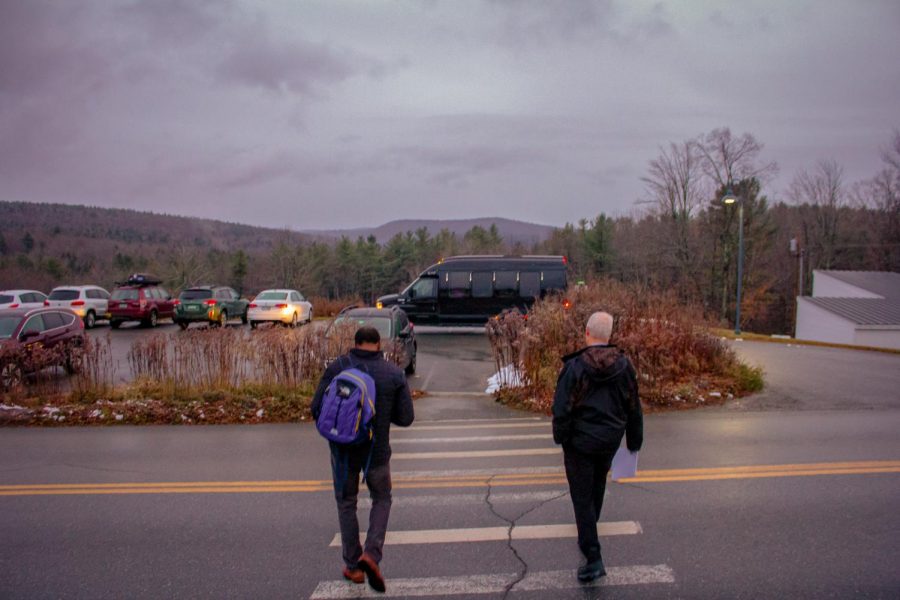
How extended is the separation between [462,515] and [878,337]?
37.8m

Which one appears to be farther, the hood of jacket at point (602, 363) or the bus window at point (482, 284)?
the bus window at point (482, 284)

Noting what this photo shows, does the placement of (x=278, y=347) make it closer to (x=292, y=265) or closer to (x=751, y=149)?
(x=751, y=149)

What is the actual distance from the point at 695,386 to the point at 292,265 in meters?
71.7

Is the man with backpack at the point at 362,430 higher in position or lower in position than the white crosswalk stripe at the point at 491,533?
higher

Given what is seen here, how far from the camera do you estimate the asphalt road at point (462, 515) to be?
4.23 metres

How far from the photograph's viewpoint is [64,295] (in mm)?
26484

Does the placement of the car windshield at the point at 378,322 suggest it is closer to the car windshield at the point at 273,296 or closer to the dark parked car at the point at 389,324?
the dark parked car at the point at 389,324

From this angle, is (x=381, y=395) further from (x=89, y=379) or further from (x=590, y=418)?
(x=89, y=379)

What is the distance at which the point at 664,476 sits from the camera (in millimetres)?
6547

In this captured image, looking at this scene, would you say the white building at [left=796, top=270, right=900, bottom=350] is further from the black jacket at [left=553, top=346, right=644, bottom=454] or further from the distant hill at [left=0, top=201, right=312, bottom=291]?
the distant hill at [left=0, top=201, right=312, bottom=291]

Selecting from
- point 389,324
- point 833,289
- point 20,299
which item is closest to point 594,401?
point 389,324

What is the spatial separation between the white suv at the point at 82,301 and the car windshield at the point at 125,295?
0.64 metres

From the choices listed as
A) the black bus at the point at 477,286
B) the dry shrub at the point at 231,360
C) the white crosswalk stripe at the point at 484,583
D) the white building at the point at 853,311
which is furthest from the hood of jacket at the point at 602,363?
the white building at the point at 853,311

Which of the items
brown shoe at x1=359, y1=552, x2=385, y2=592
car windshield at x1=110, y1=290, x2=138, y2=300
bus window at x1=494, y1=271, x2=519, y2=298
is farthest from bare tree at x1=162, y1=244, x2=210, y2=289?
brown shoe at x1=359, y1=552, x2=385, y2=592
